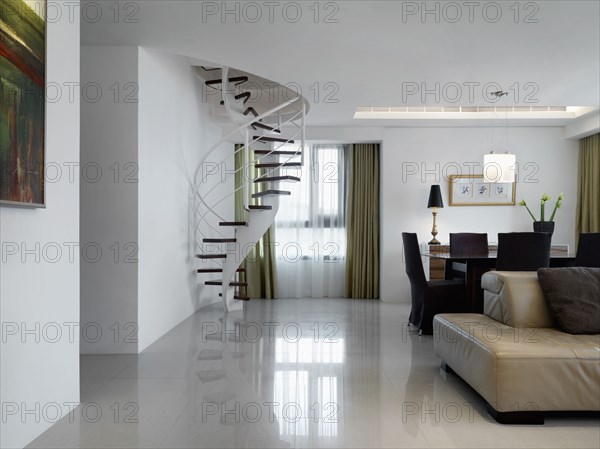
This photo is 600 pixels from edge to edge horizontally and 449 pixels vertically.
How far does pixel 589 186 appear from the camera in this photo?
293 inches

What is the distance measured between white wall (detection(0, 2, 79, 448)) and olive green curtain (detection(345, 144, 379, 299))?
18.1 ft

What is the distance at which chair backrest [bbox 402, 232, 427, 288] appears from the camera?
5.41m

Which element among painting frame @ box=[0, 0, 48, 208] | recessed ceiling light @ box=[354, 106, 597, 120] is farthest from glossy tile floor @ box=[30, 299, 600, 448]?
recessed ceiling light @ box=[354, 106, 597, 120]

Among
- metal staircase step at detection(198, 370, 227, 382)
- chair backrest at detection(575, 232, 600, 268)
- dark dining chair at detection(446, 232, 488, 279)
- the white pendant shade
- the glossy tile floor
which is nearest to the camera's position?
the glossy tile floor

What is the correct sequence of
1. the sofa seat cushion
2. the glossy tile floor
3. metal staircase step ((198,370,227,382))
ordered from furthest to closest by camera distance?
metal staircase step ((198,370,227,382)) → the sofa seat cushion → the glossy tile floor

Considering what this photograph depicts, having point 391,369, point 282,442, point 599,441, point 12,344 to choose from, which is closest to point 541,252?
point 391,369

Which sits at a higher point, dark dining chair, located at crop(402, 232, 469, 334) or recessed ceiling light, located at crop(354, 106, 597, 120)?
recessed ceiling light, located at crop(354, 106, 597, 120)

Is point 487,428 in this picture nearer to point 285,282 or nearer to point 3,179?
point 3,179

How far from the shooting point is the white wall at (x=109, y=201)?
15.0ft

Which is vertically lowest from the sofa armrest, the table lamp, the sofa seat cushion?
the sofa seat cushion

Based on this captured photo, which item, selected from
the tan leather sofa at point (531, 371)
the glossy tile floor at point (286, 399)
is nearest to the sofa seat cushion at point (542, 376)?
the tan leather sofa at point (531, 371)

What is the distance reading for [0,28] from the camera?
7.49 ft

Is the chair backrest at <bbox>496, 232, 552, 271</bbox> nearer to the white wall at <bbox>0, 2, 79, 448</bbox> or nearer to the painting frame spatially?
the white wall at <bbox>0, 2, 79, 448</bbox>

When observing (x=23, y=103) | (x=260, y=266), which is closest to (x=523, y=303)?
(x=23, y=103)
